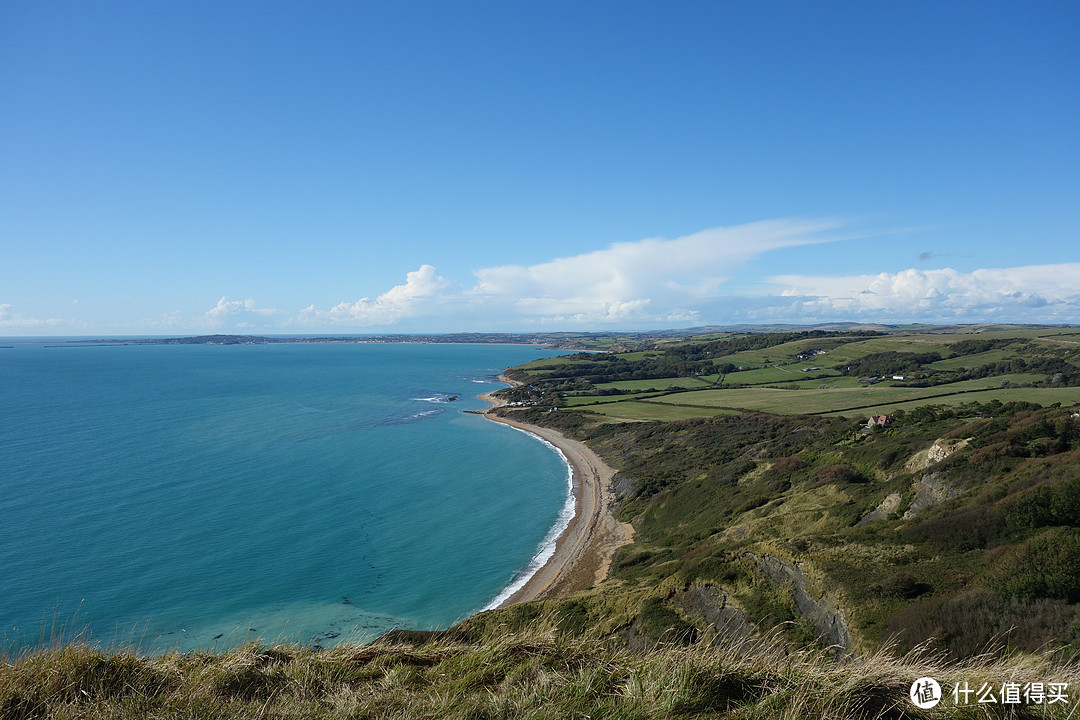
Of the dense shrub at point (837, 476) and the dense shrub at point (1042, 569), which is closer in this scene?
the dense shrub at point (1042, 569)

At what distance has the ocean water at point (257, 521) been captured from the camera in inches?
1027

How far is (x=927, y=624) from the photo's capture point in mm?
12391

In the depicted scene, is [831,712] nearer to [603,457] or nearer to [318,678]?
[318,678]

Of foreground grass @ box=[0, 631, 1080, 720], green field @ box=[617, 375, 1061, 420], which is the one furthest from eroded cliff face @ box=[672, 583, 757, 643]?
green field @ box=[617, 375, 1061, 420]

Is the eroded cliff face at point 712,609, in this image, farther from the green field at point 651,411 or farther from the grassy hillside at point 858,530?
the green field at point 651,411

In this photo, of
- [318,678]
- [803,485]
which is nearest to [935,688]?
[318,678]

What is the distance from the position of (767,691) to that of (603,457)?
187 ft

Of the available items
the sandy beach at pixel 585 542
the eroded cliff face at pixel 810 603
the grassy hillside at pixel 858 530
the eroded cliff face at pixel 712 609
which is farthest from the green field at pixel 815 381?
the eroded cliff face at pixel 712 609

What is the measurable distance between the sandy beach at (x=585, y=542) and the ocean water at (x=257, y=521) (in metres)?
1.69

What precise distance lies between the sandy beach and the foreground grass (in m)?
23.9

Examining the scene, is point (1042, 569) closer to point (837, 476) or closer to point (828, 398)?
point (837, 476)

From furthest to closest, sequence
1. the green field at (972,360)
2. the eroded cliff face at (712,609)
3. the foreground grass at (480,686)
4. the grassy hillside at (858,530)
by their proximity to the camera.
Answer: the green field at (972,360)
the eroded cliff face at (712,609)
the grassy hillside at (858,530)
the foreground grass at (480,686)

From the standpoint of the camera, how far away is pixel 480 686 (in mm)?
5008

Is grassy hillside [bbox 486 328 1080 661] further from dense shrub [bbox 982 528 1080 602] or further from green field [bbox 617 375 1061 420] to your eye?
green field [bbox 617 375 1061 420]
